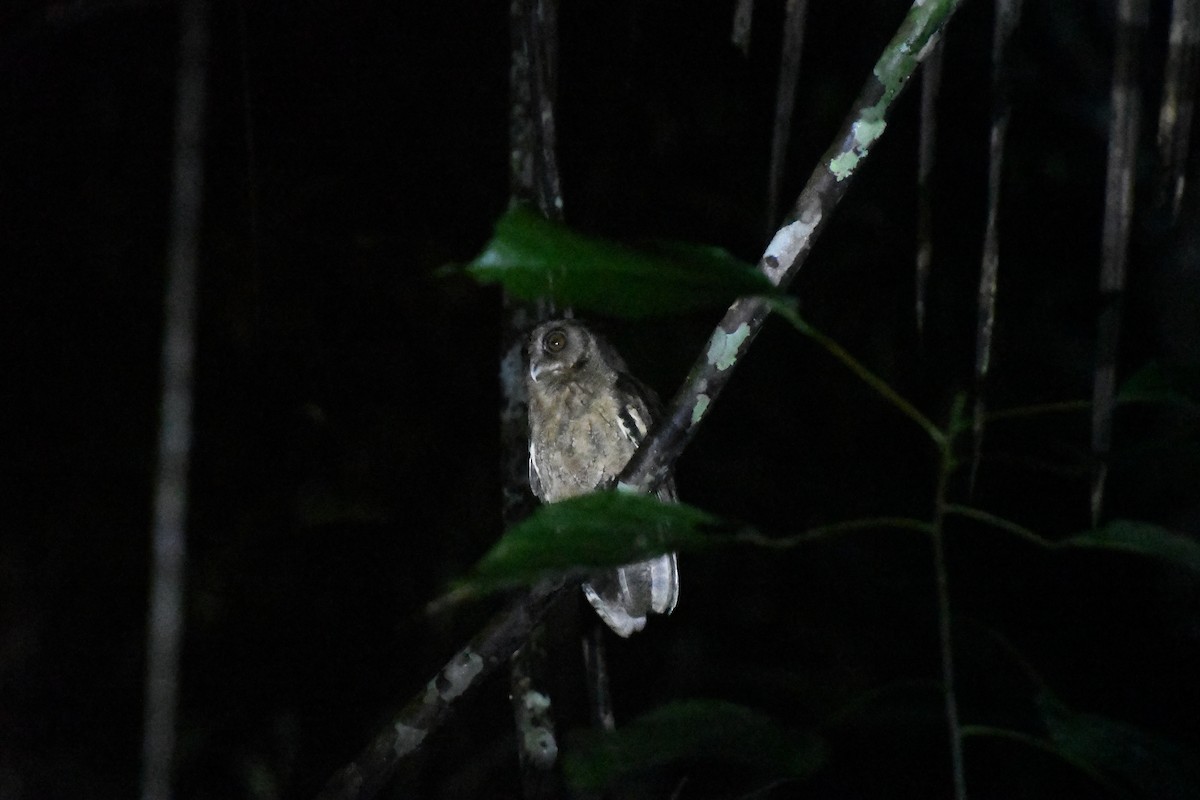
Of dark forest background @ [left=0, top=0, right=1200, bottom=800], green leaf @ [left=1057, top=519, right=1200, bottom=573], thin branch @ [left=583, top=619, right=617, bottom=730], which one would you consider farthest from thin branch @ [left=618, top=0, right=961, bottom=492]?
dark forest background @ [left=0, top=0, right=1200, bottom=800]

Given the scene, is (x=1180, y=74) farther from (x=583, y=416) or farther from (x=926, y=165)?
(x=583, y=416)

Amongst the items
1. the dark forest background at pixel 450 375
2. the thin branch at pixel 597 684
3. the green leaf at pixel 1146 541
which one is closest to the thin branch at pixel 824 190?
the green leaf at pixel 1146 541

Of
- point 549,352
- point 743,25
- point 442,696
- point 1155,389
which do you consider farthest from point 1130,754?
point 549,352

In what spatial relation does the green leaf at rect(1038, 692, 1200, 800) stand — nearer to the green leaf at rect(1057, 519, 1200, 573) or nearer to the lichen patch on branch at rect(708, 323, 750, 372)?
the green leaf at rect(1057, 519, 1200, 573)

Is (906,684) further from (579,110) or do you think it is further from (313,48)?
(313,48)

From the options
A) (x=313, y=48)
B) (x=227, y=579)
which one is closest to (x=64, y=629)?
(x=227, y=579)
